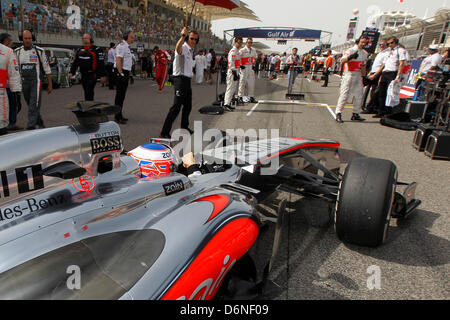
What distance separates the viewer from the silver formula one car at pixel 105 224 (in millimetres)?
1246

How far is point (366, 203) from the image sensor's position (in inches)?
84.4

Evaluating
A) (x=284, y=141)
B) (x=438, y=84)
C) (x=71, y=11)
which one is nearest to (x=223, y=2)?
(x=284, y=141)

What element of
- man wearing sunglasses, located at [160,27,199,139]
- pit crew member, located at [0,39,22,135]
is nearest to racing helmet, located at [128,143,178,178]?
man wearing sunglasses, located at [160,27,199,139]

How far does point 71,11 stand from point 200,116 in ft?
47.7

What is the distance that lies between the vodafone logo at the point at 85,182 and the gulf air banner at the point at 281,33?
67.6 feet

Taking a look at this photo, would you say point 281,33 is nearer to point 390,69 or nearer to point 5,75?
point 390,69

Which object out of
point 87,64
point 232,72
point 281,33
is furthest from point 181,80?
point 281,33

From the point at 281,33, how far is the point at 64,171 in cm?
2194

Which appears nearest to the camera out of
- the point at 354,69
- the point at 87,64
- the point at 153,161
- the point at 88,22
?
the point at 153,161

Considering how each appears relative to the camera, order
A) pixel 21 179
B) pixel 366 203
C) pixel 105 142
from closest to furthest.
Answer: pixel 21 179
pixel 105 142
pixel 366 203

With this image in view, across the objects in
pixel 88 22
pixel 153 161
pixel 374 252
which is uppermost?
pixel 88 22

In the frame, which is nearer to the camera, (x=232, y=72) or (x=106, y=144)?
(x=106, y=144)

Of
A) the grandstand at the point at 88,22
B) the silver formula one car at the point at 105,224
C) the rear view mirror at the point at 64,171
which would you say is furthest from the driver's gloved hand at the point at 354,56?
the grandstand at the point at 88,22

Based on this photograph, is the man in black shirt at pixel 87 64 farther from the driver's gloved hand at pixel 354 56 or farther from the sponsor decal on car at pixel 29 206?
the sponsor decal on car at pixel 29 206
